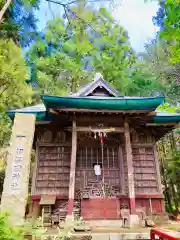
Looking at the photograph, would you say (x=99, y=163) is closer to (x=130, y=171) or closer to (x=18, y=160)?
(x=130, y=171)

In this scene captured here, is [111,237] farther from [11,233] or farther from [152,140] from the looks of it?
[152,140]

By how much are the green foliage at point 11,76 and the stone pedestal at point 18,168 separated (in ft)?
21.0

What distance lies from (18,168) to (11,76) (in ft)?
22.9

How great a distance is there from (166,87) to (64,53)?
1069 cm

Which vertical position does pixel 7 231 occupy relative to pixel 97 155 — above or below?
below

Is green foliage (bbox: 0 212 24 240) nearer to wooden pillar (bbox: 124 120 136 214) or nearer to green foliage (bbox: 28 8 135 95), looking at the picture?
wooden pillar (bbox: 124 120 136 214)

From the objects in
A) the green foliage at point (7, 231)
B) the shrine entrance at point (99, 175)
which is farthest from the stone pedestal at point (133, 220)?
the green foliage at point (7, 231)

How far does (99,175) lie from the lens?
910cm

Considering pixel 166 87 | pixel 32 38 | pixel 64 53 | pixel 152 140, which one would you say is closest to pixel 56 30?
pixel 64 53

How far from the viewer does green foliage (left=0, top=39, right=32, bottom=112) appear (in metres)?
10.4

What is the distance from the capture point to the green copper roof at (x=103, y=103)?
25.1 ft

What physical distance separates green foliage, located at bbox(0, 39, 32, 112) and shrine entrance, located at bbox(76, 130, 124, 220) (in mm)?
4631

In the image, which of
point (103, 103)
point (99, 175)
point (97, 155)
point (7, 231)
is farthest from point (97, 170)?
point (7, 231)

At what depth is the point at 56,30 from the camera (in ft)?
69.2
